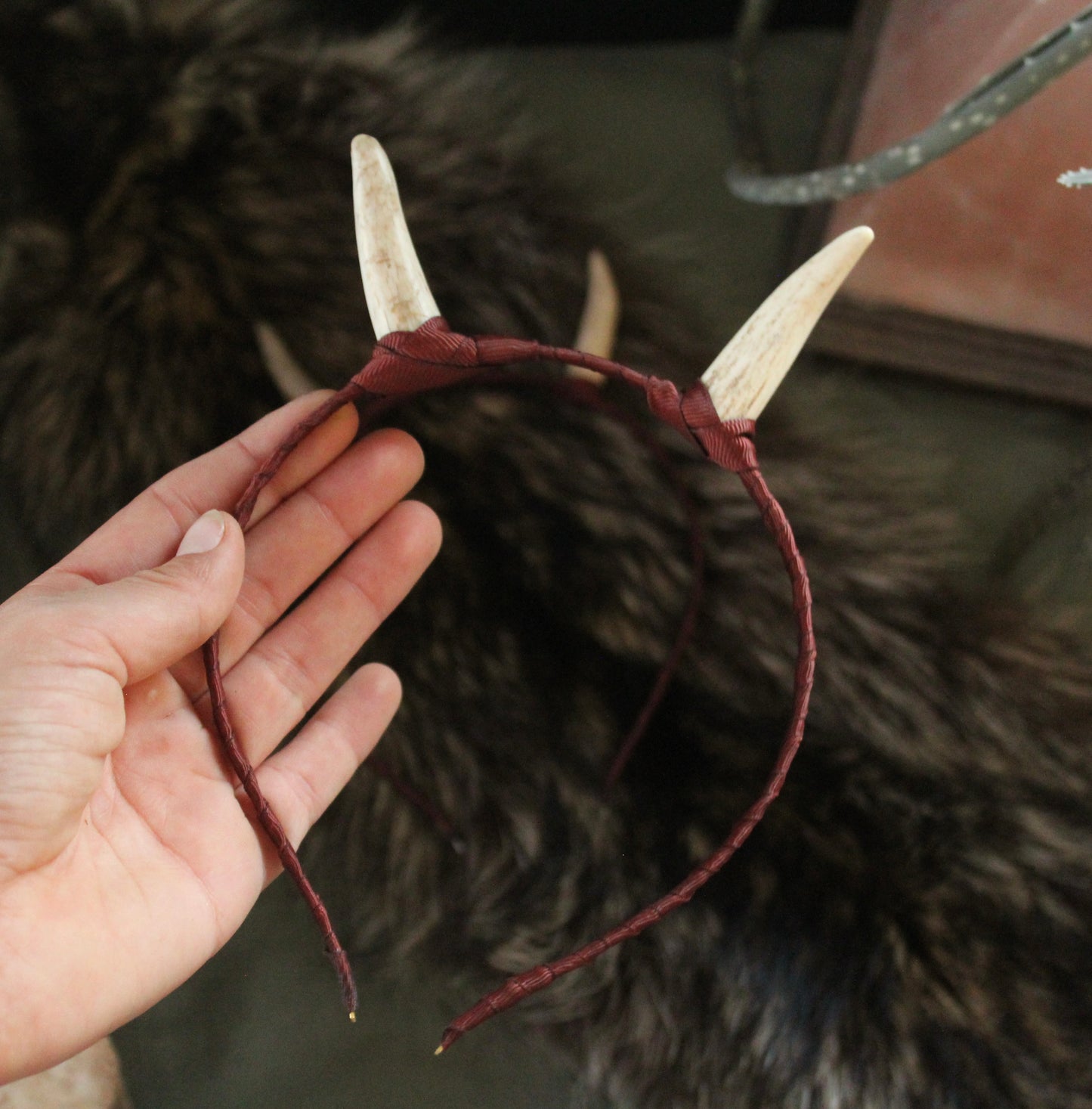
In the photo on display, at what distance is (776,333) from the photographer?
1.74 feet

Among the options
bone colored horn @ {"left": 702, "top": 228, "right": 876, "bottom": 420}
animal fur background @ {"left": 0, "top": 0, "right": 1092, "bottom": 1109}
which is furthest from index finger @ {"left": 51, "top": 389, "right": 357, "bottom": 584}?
bone colored horn @ {"left": 702, "top": 228, "right": 876, "bottom": 420}

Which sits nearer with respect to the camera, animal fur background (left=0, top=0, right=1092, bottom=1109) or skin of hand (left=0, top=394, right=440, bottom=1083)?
skin of hand (left=0, top=394, right=440, bottom=1083)

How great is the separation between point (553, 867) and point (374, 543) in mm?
271

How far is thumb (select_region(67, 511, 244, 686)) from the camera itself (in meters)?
0.50

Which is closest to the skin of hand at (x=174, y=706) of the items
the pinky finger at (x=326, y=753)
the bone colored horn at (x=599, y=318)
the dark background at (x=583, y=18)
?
the pinky finger at (x=326, y=753)

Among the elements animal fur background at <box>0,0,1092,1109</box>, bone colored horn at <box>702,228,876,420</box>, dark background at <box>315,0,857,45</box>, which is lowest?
animal fur background at <box>0,0,1092,1109</box>

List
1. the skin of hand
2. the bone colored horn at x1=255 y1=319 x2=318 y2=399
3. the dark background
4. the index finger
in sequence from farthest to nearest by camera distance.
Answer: the dark background → the bone colored horn at x1=255 y1=319 x2=318 y2=399 → the index finger → the skin of hand

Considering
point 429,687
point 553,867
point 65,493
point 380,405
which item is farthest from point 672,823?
point 65,493

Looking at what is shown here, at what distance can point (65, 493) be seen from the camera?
763 mm

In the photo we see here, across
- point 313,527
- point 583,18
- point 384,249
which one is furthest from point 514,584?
point 583,18

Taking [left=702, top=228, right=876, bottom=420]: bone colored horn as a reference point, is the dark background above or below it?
above

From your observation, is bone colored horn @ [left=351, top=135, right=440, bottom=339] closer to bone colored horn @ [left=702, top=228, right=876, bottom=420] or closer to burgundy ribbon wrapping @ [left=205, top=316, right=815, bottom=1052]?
burgundy ribbon wrapping @ [left=205, top=316, right=815, bottom=1052]

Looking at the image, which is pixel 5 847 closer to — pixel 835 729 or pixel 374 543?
pixel 374 543

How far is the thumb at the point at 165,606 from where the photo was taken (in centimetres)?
50
